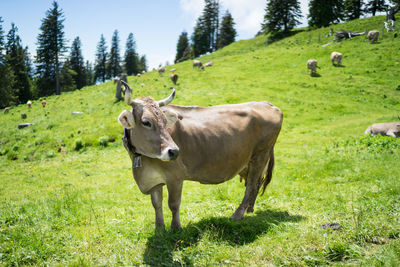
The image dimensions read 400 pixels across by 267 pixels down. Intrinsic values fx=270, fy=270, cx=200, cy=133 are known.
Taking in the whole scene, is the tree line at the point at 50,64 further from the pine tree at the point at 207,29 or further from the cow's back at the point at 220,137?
the cow's back at the point at 220,137

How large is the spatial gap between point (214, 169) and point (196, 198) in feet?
8.02

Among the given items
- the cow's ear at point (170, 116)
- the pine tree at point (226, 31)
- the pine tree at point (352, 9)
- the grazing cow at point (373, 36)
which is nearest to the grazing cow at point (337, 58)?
the grazing cow at point (373, 36)

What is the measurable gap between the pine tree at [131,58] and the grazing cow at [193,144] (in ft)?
232

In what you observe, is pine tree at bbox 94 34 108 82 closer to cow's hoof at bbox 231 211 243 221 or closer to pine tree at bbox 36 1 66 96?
pine tree at bbox 36 1 66 96

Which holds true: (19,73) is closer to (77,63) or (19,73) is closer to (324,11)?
(77,63)

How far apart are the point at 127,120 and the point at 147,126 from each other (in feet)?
1.09

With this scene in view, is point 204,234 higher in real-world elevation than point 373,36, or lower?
lower

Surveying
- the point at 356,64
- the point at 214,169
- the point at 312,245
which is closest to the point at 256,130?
the point at 214,169

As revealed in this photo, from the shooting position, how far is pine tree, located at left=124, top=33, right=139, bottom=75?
72188 millimetres

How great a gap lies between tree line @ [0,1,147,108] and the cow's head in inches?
1971

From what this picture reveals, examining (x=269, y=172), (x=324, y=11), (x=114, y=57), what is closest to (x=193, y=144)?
(x=269, y=172)

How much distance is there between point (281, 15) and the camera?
54.8 meters

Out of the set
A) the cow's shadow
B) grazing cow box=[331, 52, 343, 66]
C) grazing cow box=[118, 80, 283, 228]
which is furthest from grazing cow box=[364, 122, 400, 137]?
grazing cow box=[331, 52, 343, 66]

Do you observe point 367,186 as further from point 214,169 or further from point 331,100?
point 331,100
